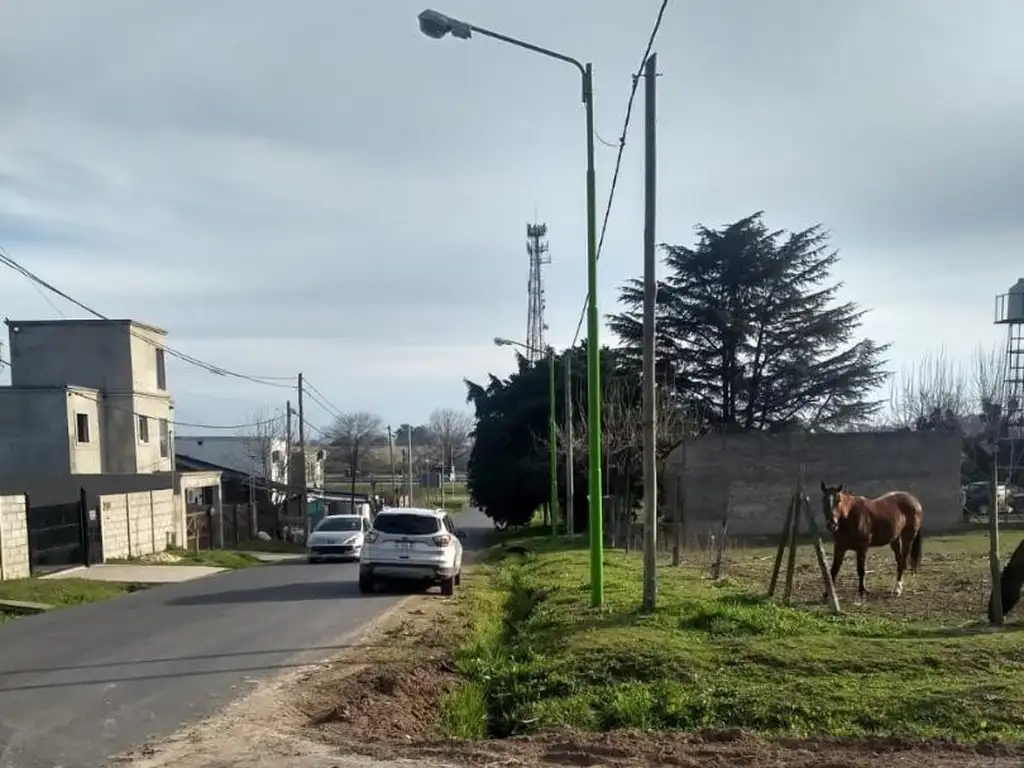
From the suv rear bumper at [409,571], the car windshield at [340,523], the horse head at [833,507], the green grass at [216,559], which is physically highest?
the horse head at [833,507]

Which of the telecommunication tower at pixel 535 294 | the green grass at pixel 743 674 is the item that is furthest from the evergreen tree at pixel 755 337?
the green grass at pixel 743 674

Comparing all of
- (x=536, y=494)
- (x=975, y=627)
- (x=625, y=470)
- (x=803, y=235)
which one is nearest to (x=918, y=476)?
(x=625, y=470)

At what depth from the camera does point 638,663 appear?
1036 centimetres

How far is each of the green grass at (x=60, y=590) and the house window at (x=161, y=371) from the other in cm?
2964

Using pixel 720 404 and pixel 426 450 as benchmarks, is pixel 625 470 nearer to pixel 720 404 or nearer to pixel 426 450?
pixel 720 404

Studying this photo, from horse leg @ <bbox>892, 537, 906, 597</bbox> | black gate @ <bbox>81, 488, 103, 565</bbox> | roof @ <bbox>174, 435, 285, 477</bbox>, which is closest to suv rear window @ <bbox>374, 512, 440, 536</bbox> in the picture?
horse leg @ <bbox>892, 537, 906, 597</bbox>

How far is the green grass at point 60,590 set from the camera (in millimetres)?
22688

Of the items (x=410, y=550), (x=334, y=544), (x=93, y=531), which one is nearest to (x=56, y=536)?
(x=93, y=531)

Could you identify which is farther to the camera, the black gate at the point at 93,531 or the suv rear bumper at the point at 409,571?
the black gate at the point at 93,531

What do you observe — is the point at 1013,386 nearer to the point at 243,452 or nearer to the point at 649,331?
the point at 649,331

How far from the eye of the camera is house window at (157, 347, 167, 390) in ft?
182

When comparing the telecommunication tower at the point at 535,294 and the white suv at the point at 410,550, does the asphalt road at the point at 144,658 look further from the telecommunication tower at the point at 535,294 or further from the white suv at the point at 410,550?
the telecommunication tower at the point at 535,294

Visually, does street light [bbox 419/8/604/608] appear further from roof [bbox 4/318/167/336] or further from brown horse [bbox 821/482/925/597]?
roof [bbox 4/318/167/336]

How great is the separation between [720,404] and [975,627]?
43.0 m
